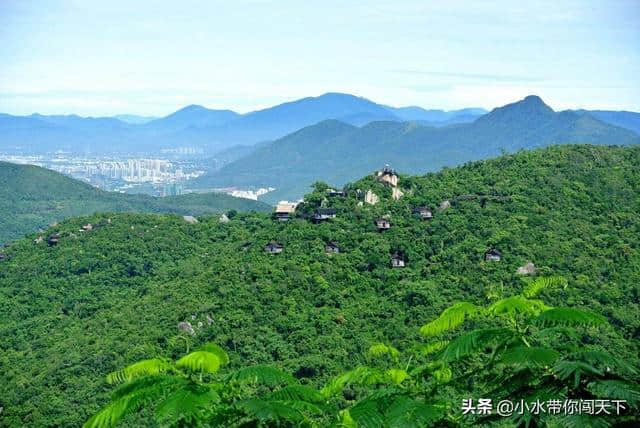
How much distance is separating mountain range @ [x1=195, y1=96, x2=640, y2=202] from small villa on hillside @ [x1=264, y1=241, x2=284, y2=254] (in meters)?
82.3

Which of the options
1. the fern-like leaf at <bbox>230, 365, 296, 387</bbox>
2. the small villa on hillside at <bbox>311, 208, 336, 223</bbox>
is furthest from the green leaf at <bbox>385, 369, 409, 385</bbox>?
the small villa on hillside at <bbox>311, 208, 336, 223</bbox>

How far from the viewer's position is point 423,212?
21.3 m

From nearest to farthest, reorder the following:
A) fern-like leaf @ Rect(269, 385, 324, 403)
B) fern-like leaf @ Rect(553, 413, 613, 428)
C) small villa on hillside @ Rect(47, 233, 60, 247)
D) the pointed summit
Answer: fern-like leaf @ Rect(553, 413, 613, 428) < fern-like leaf @ Rect(269, 385, 324, 403) < small villa on hillside @ Rect(47, 233, 60, 247) < the pointed summit

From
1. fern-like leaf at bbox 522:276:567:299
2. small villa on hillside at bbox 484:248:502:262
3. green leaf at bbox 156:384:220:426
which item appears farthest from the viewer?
small villa on hillside at bbox 484:248:502:262

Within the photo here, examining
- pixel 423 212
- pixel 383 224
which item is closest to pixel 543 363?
pixel 383 224

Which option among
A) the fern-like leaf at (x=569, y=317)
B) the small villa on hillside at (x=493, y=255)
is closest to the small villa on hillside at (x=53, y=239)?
the small villa on hillside at (x=493, y=255)

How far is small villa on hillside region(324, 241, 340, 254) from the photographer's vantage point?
20031mm

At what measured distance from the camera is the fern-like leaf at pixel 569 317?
271 centimetres

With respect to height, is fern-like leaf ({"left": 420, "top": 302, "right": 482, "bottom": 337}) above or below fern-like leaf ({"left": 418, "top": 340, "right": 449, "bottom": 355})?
above

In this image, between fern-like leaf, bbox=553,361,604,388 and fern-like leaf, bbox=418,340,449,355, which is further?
fern-like leaf, bbox=418,340,449,355

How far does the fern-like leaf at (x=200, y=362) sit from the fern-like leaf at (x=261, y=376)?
0.35 feet

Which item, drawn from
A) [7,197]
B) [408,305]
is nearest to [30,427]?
[408,305]

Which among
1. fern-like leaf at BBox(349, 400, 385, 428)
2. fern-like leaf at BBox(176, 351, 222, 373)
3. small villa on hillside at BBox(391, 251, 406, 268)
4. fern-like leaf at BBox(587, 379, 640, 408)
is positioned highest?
fern-like leaf at BBox(587, 379, 640, 408)

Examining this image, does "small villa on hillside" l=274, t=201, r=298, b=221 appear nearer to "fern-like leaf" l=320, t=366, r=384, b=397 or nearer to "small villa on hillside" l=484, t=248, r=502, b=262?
"small villa on hillside" l=484, t=248, r=502, b=262
